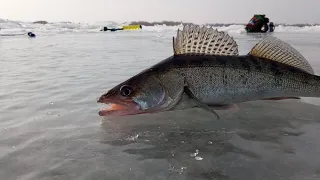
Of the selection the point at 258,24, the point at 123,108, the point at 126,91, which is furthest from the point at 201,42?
the point at 258,24

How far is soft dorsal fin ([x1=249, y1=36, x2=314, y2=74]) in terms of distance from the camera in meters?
3.72

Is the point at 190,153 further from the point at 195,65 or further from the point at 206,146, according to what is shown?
the point at 195,65

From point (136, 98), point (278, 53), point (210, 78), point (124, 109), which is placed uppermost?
point (278, 53)

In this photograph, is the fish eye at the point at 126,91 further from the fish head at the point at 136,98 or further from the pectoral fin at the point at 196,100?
the pectoral fin at the point at 196,100

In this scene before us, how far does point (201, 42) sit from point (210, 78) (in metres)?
0.53

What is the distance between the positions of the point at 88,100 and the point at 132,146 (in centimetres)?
183

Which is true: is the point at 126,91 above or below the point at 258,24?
below

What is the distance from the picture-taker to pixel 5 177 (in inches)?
87.6

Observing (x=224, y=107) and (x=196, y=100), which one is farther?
(x=224, y=107)

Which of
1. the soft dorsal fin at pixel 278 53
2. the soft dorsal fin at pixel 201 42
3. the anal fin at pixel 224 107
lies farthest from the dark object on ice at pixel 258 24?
the anal fin at pixel 224 107

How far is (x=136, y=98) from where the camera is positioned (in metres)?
3.24

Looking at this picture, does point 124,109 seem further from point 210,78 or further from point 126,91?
point 210,78

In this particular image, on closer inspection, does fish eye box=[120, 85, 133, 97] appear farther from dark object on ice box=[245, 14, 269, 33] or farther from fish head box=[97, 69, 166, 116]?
dark object on ice box=[245, 14, 269, 33]

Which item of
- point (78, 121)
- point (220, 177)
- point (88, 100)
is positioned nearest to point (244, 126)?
point (220, 177)
